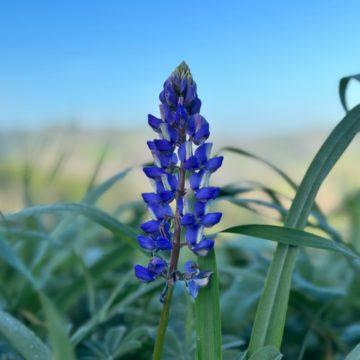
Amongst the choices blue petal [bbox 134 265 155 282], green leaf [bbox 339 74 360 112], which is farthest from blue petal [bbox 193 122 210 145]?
green leaf [bbox 339 74 360 112]

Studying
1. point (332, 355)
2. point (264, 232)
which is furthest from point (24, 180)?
point (264, 232)

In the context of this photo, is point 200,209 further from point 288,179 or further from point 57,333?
point 288,179

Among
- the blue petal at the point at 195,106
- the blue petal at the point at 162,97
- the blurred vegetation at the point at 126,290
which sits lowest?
the blurred vegetation at the point at 126,290

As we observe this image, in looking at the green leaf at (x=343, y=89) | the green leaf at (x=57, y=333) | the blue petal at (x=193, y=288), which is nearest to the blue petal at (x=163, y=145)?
the blue petal at (x=193, y=288)

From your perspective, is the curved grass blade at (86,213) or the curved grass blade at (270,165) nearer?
the curved grass blade at (86,213)

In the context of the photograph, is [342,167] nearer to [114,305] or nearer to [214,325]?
[114,305]

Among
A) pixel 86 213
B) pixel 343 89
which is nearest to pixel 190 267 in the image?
pixel 86 213

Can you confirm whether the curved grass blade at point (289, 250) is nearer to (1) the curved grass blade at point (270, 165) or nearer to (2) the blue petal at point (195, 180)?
(2) the blue petal at point (195, 180)
